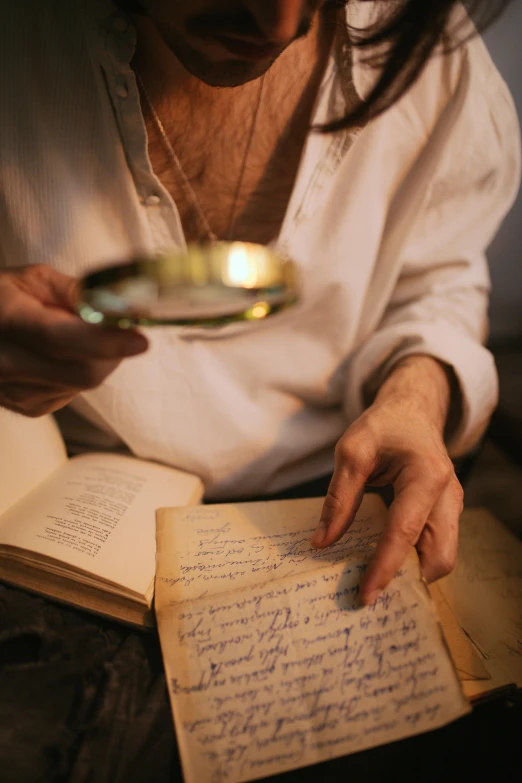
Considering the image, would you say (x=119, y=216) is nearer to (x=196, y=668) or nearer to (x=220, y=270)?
(x=220, y=270)

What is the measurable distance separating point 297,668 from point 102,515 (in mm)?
271

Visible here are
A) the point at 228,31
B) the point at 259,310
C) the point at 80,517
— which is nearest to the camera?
the point at 259,310

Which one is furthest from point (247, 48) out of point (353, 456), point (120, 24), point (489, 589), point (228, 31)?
point (489, 589)

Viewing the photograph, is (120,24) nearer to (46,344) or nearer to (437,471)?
(46,344)

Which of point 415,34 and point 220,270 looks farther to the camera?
point 415,34

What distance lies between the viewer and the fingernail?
42 centimetres

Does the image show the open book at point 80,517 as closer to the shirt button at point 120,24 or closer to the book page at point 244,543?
the book page at point 244,543

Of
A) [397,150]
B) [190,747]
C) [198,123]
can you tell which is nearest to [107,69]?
[198,123]

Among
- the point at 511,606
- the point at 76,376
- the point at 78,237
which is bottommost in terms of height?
the point at 511,606

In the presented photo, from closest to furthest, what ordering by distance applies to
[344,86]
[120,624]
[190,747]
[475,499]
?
1. [190,747]
2. [120,624]
3. [344,86]
4. [475,499]

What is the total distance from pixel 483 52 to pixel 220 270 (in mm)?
551

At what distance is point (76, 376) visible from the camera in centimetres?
37

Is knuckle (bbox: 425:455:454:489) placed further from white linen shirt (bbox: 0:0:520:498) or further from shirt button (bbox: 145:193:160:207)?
shirt button (bbox: 145:193:160:207)

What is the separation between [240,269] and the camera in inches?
14.7
